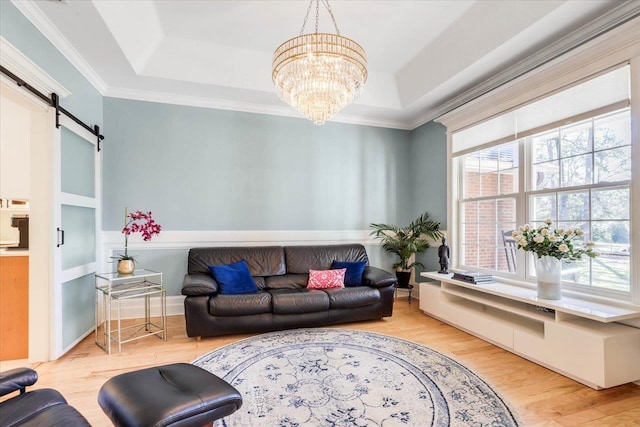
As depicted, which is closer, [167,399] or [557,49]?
[167,399]

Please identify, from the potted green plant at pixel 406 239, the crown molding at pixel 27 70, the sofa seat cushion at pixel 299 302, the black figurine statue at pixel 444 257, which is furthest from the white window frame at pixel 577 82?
the crown molding at pixel 27 70

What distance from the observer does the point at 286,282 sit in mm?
3877

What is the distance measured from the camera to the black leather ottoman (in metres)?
1.30

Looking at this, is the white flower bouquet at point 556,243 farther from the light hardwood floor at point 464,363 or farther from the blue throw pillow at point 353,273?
the blue throw pillow at point 353,273

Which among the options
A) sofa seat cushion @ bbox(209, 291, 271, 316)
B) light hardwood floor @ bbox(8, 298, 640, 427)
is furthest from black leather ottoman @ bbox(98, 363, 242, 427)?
sofa seat cushion @ bbox(209, 291, 271, 316)

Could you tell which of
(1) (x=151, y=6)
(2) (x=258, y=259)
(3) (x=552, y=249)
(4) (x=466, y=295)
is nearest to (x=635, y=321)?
(3) (x=552, y=249)

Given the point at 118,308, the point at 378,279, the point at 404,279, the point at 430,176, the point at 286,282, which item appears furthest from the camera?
the point at 430,176

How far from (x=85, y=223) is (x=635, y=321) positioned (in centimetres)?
502

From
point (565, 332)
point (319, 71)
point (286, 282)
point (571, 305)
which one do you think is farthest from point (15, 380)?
point (571, 305)

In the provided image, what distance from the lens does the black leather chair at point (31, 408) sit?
124 cm

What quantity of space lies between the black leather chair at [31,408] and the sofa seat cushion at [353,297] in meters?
2.45

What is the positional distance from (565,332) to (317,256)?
264 cm

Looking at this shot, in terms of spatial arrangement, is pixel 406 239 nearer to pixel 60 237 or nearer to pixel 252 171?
pixel 252 171

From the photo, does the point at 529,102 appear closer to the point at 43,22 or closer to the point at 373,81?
the point at 373,81
